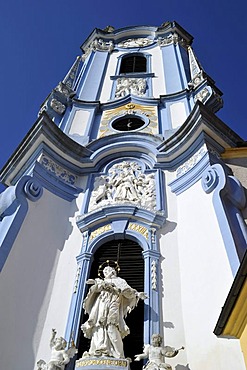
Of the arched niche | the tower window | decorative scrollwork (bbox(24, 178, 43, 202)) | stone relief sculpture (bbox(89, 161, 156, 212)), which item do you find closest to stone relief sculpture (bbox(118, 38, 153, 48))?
the tower window

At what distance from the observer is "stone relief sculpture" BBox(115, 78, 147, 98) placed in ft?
48.1

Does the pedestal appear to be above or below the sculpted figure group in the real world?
below

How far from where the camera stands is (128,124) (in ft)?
42.2

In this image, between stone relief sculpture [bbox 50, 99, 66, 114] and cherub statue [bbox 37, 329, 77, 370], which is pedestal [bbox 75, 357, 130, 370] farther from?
stone relief sculpture [bbox 50, 99, 66, 114]

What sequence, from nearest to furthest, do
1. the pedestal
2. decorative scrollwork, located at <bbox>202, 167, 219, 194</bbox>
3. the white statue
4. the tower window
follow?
1. the pedestal
2. the white statue
3. decorative scrollwork, located at <bbox>202, 167, 219, 194</bbox>
4. the tower window

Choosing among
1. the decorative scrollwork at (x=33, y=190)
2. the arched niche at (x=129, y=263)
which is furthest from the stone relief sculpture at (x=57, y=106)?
the arched niche at (x=129, y=263)

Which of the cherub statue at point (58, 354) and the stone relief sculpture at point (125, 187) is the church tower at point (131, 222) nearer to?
the stone relief sculpture at point (125, 187)

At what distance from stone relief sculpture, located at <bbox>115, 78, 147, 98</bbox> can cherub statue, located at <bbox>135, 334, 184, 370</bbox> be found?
9.62 meters

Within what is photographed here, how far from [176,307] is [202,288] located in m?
0.61

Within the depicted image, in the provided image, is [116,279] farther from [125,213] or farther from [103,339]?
[125,213]

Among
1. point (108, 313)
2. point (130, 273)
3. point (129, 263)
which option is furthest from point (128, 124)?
point (108, 313)

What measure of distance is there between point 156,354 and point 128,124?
777 cm

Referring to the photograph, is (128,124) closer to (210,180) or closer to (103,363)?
(210,180)

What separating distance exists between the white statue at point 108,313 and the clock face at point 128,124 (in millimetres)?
5951
